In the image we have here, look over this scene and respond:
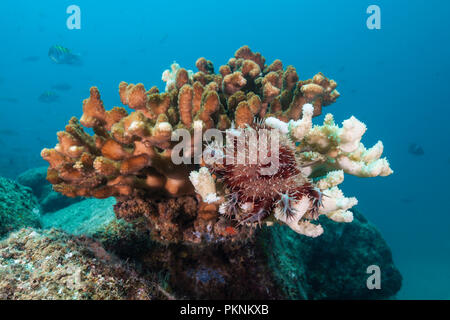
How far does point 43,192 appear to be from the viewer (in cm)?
968

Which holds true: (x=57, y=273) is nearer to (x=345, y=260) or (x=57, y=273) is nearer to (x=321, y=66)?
(x=345, y=260)

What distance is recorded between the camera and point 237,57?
3852 millimetres

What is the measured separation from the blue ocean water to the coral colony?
91.9 ft

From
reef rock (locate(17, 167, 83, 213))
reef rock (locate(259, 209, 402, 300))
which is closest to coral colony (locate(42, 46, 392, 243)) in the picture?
reef rock (locate(259, 209, 402, 300))

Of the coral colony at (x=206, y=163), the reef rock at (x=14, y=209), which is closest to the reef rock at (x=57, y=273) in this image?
the coral colony at (x=206, y=163)

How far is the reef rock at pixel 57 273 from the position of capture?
150 centimetres

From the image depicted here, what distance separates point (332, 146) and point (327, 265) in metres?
5.14

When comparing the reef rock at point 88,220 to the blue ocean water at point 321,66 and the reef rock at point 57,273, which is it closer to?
the reef rock at point 57,273

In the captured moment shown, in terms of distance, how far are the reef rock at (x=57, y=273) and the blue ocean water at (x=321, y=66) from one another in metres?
27.9

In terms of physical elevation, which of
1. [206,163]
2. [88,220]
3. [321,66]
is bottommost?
[88,220]

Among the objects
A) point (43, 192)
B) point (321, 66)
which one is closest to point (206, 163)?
point (43, 192)

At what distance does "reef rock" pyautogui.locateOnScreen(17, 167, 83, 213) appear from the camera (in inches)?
328

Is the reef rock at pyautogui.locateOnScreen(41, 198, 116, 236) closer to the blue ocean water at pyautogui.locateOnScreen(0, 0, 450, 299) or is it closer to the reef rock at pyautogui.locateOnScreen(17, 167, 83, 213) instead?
the reef rock at pyautogui.locateOnScreen(17, 167, 83, 213)

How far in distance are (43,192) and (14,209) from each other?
7.82 meters
